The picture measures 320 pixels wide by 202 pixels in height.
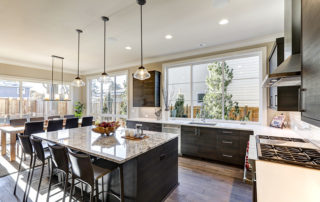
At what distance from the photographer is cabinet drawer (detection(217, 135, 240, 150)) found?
322cm

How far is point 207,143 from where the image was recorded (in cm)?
357

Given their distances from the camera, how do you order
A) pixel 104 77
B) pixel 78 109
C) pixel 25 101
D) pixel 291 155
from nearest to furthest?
pixel 291 155 → pixel 104 77 → pixel 25 101 → pixel 78 109

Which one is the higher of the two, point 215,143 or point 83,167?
point 83,167

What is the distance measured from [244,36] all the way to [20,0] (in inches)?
166

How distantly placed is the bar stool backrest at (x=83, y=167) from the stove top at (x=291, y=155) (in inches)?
69.2

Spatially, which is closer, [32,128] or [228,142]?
[228,142]

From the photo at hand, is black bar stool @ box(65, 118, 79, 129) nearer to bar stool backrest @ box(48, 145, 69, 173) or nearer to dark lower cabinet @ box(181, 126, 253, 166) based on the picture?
bar stool backrest @ box(48, 145, 69, 173)

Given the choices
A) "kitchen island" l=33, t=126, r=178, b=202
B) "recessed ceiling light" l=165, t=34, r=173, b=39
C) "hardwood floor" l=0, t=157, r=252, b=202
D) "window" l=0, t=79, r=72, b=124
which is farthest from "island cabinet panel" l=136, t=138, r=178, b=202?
"window" l=0, t=79, r=72, b=124

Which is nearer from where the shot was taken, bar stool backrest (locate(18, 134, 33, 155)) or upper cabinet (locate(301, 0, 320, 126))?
upper cabinet (locate(301, 0, 320, 126))

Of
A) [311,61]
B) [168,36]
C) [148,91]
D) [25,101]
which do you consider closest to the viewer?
[311,61]

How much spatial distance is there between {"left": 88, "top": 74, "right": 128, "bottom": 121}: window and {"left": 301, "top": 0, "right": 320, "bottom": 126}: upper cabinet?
213 inches

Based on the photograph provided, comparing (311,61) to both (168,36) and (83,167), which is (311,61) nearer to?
(83,167)

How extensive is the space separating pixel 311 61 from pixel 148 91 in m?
4.18

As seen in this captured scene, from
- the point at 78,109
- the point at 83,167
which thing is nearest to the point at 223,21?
the point at 83,167
